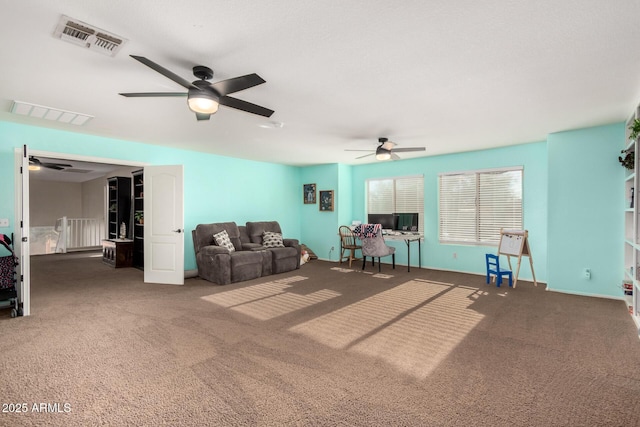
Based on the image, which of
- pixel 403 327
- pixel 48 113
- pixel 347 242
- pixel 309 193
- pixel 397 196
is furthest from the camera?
pixel 309 193

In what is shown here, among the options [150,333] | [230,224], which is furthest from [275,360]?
[230,224]

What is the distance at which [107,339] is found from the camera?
3.05m

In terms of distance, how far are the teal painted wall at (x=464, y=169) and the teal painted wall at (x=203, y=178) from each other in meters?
1.97

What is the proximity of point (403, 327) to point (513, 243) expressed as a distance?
10.4 feet

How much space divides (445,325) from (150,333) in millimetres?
3121

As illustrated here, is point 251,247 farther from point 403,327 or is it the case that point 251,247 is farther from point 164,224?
point 403,327

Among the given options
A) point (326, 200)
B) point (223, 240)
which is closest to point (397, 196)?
point (326, 200)

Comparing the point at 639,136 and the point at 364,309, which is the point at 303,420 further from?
the point at 639,136

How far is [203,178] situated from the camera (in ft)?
21.3

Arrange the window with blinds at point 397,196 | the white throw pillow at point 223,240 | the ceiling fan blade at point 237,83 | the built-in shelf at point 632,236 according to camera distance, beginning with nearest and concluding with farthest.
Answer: the ceiling fan blade at point 237,83 → the built-in shelf at point 632,236 → the white throw pillow at point 223,240 → the window with blinds at point 397,196

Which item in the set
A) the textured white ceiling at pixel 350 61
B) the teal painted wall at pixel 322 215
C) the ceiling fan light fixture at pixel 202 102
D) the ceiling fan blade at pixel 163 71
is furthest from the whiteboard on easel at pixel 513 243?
the ceiling fan blade at pixel 163 71

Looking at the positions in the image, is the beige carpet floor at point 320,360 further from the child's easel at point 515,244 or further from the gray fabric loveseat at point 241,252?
the gray fabric loveseat at point 241,252

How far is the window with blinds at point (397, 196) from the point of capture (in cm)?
705

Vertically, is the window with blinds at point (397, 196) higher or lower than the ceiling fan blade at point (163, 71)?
lower
